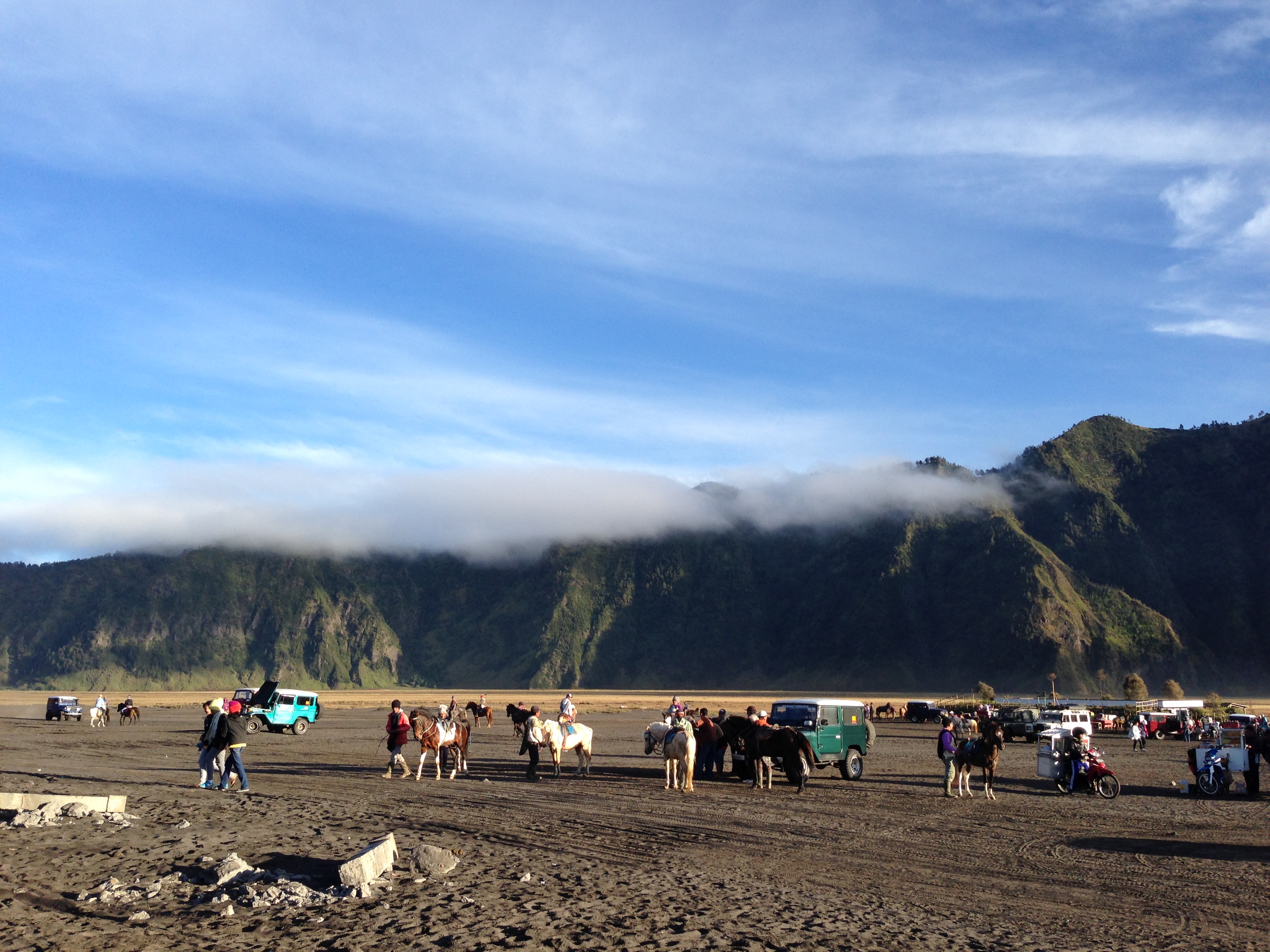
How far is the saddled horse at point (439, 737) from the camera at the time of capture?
2164 cm

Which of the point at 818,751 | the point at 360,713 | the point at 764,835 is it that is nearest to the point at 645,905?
the point at 764,835

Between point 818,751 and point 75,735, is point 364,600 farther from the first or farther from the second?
point 818,751

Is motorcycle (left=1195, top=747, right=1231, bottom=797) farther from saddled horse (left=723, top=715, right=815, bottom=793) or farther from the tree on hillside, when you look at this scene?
the tree on hillside

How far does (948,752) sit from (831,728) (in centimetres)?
376

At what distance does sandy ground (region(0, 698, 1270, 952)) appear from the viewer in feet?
30.6

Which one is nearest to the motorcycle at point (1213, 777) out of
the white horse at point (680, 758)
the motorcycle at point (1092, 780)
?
the motorcycle at point (1092, 780)

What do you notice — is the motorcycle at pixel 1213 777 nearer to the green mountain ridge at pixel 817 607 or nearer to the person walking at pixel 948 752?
the person walking at pixel 948 752

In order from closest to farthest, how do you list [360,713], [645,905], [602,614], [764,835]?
[645,905]
[764,835]
[360,713]
[602,614]

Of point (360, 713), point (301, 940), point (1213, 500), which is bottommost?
point (360, 713)

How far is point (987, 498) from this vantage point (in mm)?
167375

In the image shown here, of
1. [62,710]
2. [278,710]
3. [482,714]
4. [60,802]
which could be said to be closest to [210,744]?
[60,802]

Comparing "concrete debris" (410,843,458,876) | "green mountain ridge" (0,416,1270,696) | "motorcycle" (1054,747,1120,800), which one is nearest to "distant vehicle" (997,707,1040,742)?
"motorcycle" (1054,747,1120,800)

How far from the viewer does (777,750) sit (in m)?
20.9

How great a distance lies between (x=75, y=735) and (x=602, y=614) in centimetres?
14378
